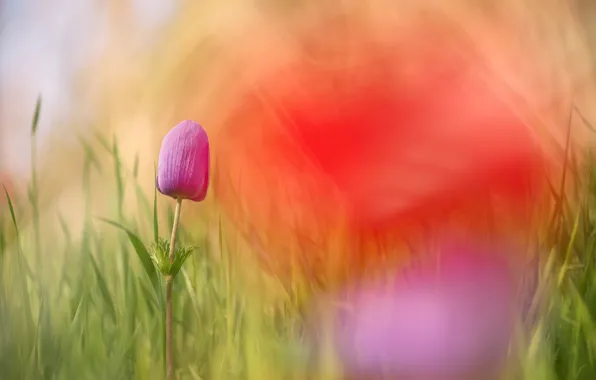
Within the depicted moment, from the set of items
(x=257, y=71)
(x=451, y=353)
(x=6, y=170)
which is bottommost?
(x=451, y=353)

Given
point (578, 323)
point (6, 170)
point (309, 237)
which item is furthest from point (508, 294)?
point (6, 170)

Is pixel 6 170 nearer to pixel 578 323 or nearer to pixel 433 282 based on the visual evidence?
pixel 433 282

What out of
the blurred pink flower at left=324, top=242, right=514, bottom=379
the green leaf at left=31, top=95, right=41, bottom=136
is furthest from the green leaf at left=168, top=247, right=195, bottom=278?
the green leaf at left=31, top=95, right=41, bottom=136

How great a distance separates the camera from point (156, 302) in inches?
26.2

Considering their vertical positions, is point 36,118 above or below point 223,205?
above

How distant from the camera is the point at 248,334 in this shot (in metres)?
0.65

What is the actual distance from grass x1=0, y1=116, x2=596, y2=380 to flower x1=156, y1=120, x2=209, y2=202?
7 cm

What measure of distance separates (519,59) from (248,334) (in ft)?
1.48

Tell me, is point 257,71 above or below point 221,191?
above

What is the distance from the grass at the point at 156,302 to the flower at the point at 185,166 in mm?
70

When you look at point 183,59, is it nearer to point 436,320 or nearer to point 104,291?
point 104,291

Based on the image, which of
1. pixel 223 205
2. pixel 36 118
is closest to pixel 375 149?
pixel 223 205

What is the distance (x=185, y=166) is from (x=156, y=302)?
0.16m

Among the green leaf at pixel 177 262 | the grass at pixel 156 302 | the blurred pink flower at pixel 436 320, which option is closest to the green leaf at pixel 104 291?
the grass at pixel 156 302
